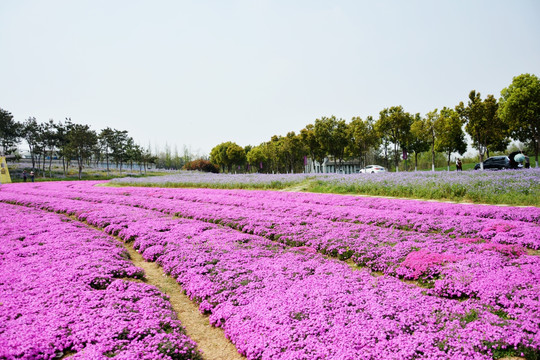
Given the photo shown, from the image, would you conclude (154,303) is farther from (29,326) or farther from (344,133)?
(344,133)

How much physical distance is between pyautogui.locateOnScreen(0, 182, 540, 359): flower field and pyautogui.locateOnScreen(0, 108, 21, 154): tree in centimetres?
8681

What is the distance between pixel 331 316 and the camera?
5.15 m

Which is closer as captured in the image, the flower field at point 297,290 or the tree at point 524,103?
the flower field at point 297,290

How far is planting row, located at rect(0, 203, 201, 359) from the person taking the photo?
4348 millimetres

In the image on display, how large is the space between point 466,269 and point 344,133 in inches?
2243

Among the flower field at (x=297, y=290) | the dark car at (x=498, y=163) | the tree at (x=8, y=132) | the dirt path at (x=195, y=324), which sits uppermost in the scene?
the tree at (x=8, y=132)

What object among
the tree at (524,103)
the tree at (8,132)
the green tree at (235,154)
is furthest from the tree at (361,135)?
the tree at (8,132)

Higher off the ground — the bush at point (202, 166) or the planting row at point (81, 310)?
the bush at point (202, 166)

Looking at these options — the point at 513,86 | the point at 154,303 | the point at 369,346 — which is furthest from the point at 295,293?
the point at 513,86

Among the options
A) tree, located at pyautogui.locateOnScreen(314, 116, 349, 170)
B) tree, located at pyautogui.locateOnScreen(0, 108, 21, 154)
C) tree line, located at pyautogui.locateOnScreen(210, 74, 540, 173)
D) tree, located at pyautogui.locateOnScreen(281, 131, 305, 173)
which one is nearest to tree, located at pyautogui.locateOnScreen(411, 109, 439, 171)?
tree line, located at pyautogui.locateOnScreen(210, 74, 540, 173)

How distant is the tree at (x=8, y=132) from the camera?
76.5m

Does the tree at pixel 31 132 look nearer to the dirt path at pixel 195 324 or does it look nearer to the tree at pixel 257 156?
the tree at pixel 257 156

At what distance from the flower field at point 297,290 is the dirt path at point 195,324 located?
180 mm

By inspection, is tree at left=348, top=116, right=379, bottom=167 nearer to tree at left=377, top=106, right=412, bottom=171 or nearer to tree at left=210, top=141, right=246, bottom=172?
tree at left=377, top=106, right=412, bottom=171
